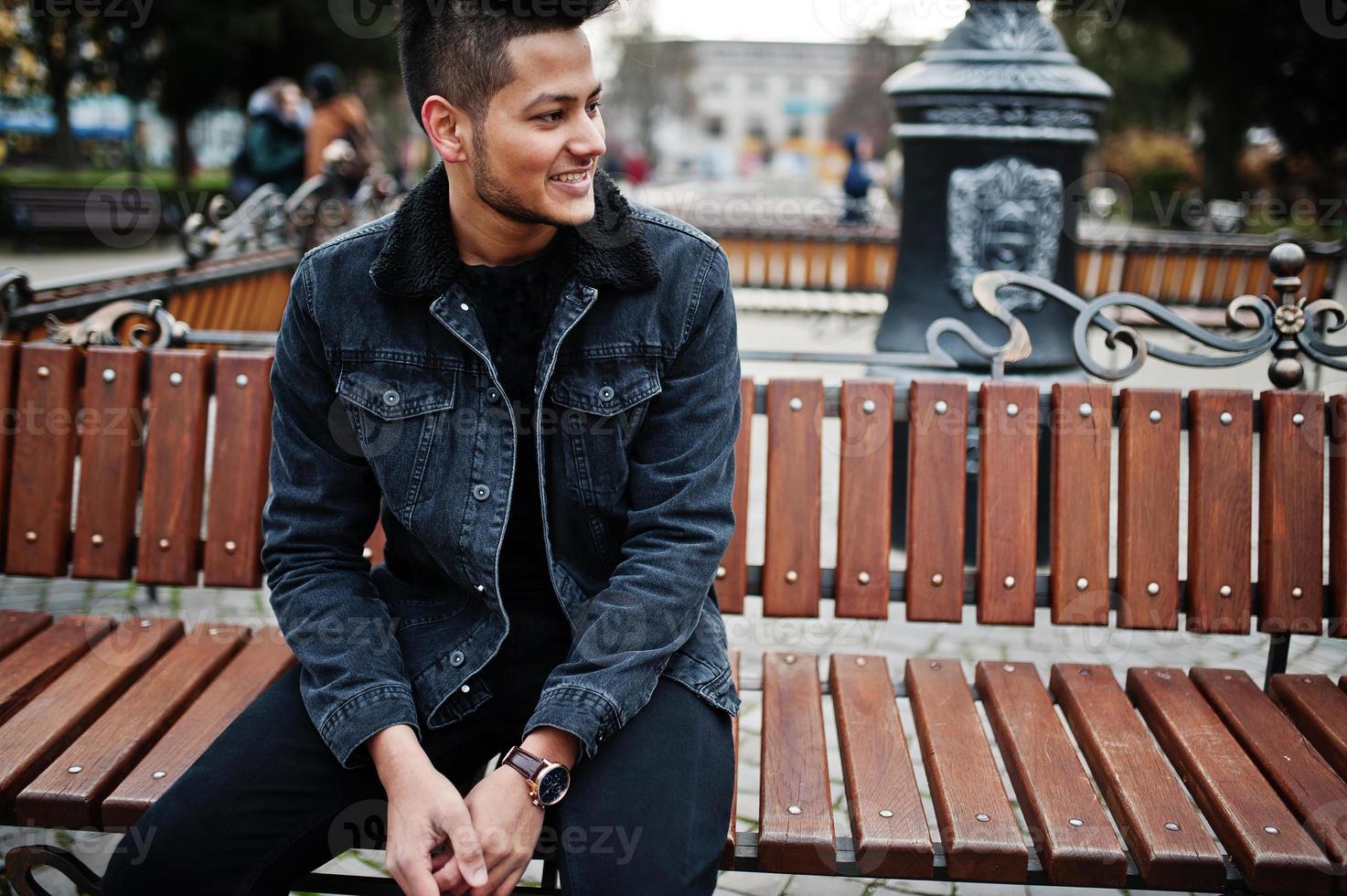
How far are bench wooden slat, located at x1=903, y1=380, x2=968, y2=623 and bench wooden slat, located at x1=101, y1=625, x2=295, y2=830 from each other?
150 centimetres

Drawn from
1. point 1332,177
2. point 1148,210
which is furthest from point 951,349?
point 1148,210

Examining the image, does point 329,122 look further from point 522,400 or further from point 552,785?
point 552,785

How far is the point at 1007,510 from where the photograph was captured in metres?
2.97

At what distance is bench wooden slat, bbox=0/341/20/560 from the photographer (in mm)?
3137

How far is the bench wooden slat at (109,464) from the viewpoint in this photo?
3117mm

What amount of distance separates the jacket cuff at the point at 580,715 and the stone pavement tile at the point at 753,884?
1168 mm

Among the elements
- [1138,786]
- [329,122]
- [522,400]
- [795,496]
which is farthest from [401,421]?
[329,122]

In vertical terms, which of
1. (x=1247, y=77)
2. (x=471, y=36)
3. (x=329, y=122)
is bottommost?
(x=471, y=36)

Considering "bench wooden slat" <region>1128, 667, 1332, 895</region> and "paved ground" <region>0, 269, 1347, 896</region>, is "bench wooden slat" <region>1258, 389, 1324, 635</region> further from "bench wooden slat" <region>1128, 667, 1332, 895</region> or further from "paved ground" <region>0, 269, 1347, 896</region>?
"paved ground" <region>0, 269, 1347, 896</region>

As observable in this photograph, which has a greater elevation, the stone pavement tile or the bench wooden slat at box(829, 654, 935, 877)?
the bench wooden slat at box(829, 654, 935, 877)

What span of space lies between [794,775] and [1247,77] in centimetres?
2875

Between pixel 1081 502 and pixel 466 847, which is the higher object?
pixel 1081 502

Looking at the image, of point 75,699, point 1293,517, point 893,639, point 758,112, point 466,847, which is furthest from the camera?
Answer: point 758,112

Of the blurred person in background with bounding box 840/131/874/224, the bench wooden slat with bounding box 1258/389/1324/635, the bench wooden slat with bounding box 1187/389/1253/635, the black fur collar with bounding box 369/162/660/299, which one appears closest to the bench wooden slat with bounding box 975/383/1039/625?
the bench wooden slat with bounding box 1187/389/1253/635
